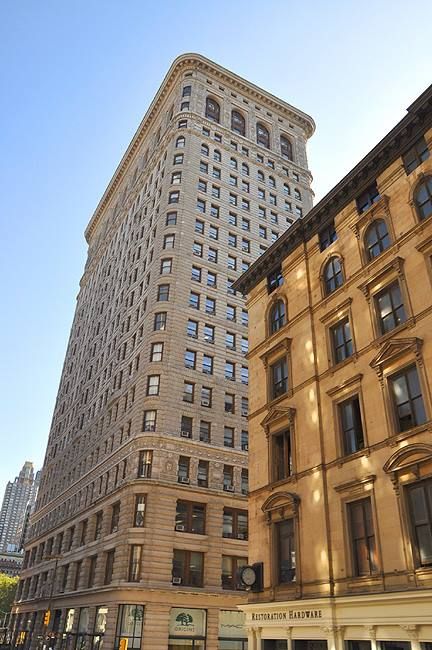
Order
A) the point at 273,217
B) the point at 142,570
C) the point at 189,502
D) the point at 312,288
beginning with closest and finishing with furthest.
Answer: the point at 312,288 → the point at 142,570 → the point at 189,502 → the point at 273,217

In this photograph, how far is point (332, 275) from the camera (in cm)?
2705

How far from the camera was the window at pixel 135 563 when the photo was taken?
40.4 metres

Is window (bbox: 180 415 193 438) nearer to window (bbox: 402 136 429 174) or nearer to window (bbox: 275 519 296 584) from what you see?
window (bbox: 275 519 296 584)

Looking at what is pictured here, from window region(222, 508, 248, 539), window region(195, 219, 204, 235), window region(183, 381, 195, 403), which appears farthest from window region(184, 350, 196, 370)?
window region(195, 219, 204, 235)

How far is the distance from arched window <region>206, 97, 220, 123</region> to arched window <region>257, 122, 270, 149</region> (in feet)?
23.3

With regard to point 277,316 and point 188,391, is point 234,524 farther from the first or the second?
point 277,316

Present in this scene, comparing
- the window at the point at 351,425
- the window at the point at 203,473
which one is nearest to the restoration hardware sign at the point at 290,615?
the window at the point at 351,425

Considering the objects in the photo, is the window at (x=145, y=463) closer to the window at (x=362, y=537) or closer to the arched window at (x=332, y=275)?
the arched window at (x=332, y=275)

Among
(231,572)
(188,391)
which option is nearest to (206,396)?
(188,391)

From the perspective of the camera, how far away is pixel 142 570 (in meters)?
40.1

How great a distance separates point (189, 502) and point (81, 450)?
83.4ft

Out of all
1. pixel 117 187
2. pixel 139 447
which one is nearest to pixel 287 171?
pixel 117 187

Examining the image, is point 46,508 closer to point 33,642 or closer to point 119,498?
point 33,642

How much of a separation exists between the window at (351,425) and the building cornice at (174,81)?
67355 mm
